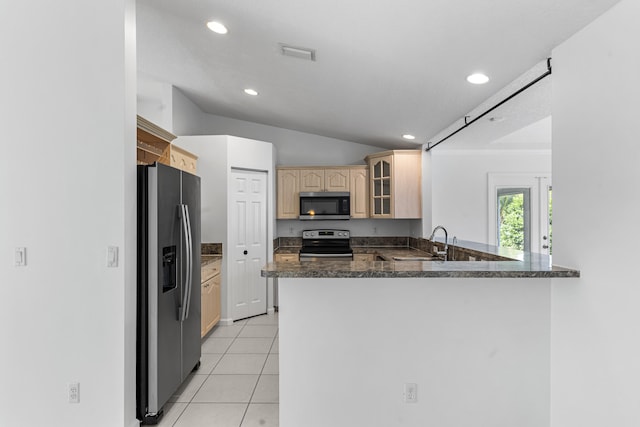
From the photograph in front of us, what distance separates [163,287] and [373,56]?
2134 millimetres

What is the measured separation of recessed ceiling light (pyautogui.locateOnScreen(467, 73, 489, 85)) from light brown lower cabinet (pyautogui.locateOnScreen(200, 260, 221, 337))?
3.05 metres

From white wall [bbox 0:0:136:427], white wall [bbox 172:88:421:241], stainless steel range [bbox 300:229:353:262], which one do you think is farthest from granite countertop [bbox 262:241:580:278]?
white wall [bbox 172:88:421:241]

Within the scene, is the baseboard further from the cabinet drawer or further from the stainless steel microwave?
the stainless steel microwave

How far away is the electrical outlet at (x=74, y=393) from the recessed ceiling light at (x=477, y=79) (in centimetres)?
319

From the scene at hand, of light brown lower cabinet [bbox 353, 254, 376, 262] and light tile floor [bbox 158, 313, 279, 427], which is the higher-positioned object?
light brown lower cabinet [bbox 353, 254, 376, 262]

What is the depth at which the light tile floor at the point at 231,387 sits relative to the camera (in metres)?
2.35

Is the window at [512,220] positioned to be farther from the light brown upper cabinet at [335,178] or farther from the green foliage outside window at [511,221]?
the light brown upper cabinet at [335,178]

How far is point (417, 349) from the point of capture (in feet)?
6.57

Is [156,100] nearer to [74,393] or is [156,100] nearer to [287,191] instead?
[287,191]

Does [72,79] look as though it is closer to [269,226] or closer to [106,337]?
[106,337]

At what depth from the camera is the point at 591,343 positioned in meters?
1.73

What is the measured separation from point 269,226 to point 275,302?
1.17m

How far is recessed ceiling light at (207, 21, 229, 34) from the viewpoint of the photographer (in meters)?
2.52

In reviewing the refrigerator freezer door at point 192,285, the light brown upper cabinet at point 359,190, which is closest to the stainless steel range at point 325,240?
the light brown upper cabinet at point 359,190
